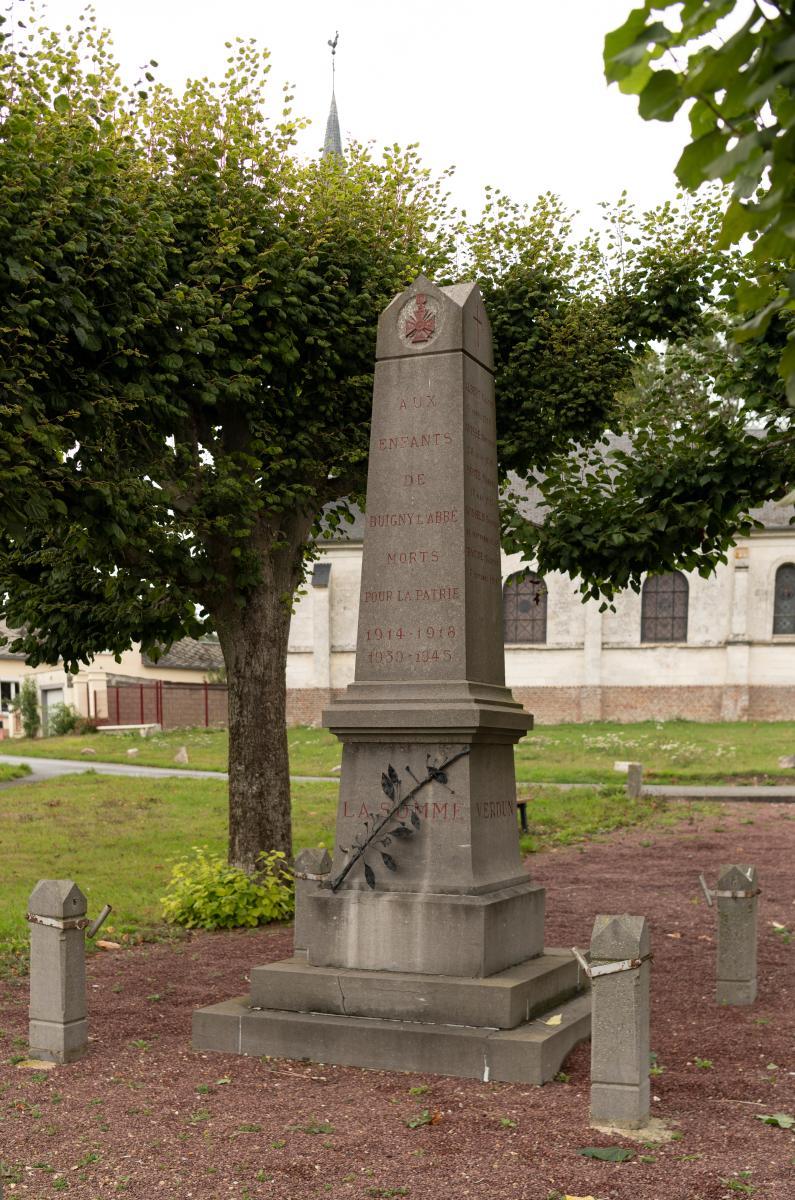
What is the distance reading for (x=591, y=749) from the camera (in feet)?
92.6

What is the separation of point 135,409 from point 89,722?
25417 millimetres

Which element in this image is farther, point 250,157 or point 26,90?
point 250,157

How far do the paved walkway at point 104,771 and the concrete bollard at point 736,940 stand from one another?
1476 cm

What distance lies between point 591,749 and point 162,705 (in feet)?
47.0

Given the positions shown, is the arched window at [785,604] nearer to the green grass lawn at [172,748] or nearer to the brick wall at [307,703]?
the brick wall at [307,703]

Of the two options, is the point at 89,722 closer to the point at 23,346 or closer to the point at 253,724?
the point at 253,724

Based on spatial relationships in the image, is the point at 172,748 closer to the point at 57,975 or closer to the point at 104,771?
the point at 104,771

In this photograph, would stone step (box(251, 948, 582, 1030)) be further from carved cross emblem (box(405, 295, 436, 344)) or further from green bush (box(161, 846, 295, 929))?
carved cross emblem (box(405, 295, 436, 344))

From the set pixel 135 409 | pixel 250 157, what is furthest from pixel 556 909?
pixel 250 157

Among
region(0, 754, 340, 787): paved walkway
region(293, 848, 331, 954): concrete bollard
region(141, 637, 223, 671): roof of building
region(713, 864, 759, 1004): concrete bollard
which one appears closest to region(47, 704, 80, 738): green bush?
region(0, 754, 340, 787): paved walkway

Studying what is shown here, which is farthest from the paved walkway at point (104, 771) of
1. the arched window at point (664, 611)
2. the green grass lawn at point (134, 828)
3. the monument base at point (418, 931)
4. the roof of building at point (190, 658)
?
the roof of building at point (190, 658)

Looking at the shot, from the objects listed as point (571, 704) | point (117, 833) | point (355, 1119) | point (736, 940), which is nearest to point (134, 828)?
point (117, 833)

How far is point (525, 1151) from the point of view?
500 cm

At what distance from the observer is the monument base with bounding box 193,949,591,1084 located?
19.7 feet
